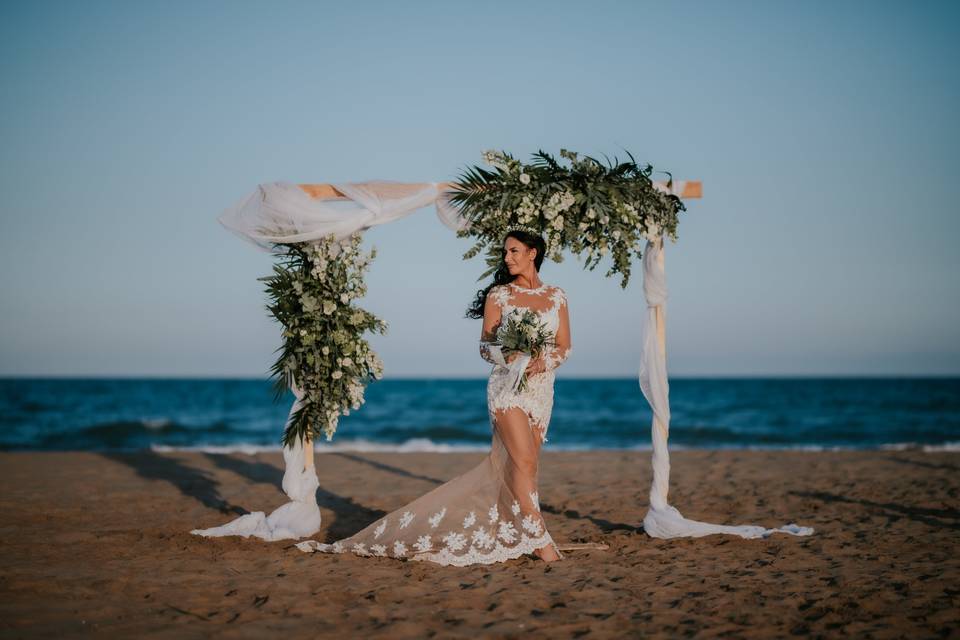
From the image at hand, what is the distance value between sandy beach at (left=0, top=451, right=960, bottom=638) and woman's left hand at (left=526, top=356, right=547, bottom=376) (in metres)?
1.52

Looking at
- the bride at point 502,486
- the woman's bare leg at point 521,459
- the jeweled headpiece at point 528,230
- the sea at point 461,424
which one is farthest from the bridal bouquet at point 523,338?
the sea at point 461,424

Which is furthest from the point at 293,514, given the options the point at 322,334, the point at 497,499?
the point at 497,499

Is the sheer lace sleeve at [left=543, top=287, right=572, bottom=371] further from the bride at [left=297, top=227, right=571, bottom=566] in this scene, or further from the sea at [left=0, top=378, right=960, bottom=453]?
the sea at [left=0, top=378, right=960, bottom=453]

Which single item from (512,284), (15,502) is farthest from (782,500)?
(15,502)

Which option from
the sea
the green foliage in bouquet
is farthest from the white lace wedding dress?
the sea

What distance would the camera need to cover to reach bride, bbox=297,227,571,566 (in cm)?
585

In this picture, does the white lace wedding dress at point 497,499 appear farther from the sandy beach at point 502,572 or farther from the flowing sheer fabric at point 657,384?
the flowing sheer fabric at point 657,384

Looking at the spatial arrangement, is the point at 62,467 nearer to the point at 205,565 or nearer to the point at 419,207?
the point at 205,565

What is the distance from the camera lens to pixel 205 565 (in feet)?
18.7

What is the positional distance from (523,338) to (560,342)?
1.83 ft

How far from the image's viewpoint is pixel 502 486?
5988 mm

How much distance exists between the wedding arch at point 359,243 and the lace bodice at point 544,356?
66 cm

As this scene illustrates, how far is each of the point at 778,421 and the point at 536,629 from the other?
90.9 ft

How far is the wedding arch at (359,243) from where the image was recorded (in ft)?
21.6
